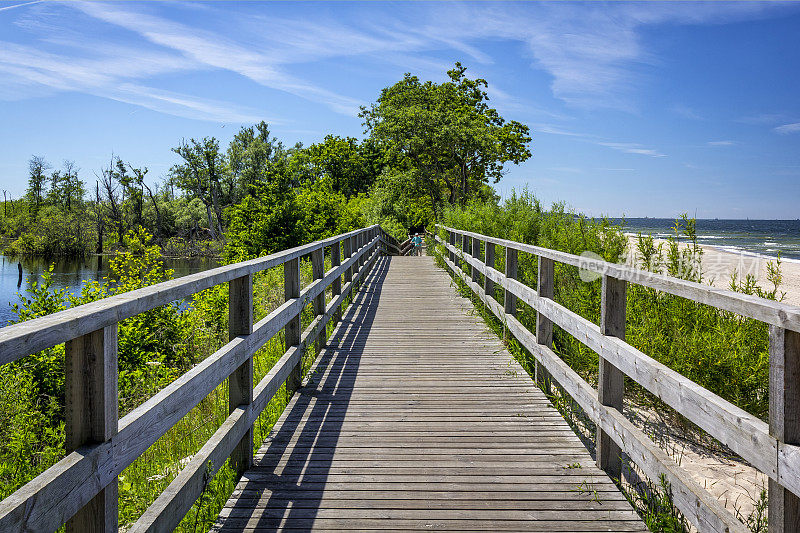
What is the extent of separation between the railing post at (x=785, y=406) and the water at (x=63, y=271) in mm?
24843

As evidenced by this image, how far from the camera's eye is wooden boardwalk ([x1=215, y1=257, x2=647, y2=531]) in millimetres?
2891

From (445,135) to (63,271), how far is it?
33.0m

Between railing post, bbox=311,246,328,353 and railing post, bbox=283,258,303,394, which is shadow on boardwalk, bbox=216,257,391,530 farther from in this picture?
railing post, bbox=283,258,303,394

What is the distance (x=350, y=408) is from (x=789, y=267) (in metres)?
27.4

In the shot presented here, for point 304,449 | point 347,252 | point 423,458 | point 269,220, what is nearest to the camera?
point 423,458

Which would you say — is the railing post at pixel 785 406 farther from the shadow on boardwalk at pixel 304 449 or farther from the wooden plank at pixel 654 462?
the shadow on boardwalk at pixel 304 449

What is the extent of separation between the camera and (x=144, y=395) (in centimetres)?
778

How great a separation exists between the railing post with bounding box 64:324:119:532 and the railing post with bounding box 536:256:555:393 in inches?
147

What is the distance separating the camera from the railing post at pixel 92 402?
1.72 metres

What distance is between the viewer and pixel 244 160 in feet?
212

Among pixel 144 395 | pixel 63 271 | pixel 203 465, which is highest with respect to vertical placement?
pixel 203 465

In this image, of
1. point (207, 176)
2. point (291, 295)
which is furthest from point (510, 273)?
point (207, 176)

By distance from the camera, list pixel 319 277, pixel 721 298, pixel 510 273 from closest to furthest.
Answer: pixel 721 298
pixel 510 273
pixel 319 277

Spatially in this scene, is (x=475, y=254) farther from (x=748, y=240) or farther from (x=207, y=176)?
(x=748, y=240)
